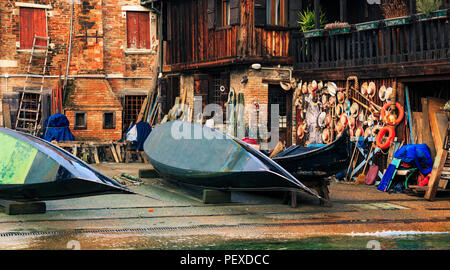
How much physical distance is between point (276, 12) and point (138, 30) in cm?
872

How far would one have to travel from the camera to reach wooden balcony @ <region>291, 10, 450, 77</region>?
608 inches

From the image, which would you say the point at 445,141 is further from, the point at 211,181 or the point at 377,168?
the point at 211,181

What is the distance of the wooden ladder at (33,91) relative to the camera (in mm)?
25688

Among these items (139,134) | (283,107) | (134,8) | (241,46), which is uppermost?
→ (134,8)

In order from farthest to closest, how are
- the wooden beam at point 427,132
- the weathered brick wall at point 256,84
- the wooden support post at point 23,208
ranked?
1. the weathered brick wall at point 256,84
2. the wooden beam at point 427,132
3. the wooden support post at point 23,208

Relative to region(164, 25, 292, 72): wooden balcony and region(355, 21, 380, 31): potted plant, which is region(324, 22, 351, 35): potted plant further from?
region(164, 25, 292, 72): wooden balcony

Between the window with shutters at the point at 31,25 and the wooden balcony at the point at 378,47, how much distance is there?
10893mm

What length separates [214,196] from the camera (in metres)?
13.3

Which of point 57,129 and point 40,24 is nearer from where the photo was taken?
point 57,129

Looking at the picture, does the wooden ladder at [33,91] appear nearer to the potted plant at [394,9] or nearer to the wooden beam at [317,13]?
the wooden beam at [317,13]

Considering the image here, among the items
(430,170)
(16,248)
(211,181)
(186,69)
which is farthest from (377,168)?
(16,248)

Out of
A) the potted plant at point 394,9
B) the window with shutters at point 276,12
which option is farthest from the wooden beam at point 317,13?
the potted plant at point 394,9

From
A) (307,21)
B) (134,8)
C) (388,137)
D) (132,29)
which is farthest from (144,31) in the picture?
(388,137)

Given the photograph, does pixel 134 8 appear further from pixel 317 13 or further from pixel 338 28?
pixel 338 28
